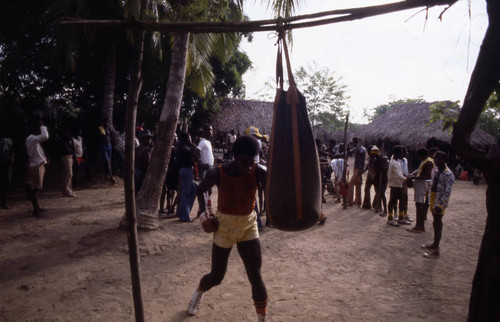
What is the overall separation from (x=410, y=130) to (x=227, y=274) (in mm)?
18819

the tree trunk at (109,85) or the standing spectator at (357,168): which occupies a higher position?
the tree trunk at (109,85)

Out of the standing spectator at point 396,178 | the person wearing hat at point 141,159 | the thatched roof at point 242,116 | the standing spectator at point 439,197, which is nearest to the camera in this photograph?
the standing spectator at point 439,197

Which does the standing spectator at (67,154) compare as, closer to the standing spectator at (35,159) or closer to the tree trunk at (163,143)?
the standing spectator at (35,159)

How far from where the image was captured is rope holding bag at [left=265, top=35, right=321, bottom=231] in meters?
1.98

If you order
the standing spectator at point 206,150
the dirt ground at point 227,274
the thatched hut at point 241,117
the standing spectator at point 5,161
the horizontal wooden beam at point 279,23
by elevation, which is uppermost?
the thatched hut at point 241,117

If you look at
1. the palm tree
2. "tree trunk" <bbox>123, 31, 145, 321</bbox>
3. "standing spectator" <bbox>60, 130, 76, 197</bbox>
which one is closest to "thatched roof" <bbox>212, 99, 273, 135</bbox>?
"standing spectator" <bbox>60, 130, 76, 197</bbox>

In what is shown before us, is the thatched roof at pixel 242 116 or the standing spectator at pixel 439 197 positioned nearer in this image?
the standing spectator at pixel 439 197

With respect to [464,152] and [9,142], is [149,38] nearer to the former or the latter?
[9,142]

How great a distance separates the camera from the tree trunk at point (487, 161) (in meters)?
1.81

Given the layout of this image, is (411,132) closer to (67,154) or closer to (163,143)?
Result: (163,143)

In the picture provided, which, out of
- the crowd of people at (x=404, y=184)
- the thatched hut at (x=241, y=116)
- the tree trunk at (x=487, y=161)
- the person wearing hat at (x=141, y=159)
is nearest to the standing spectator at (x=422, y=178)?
the crowd of people at (x=404, y=184)

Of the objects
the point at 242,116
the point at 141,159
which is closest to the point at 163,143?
the point at 141,159

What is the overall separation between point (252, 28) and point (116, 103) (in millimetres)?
13947

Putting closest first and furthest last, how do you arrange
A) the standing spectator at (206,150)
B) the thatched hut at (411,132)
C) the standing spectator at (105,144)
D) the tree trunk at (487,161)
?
the tree trunk at (487,161)
the standing spectator at (206,150)
the standing spectator at (105,144)
the thatched hut at (411,132)
